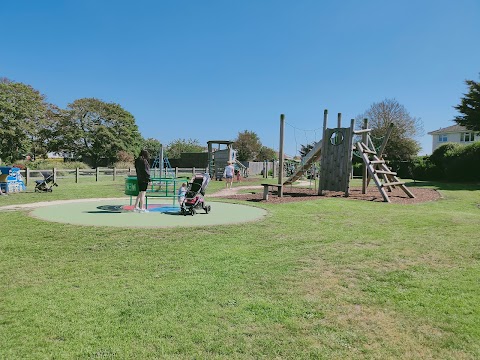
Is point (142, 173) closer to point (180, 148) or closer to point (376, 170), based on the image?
point (376, 170)

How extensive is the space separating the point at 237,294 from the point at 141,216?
5.85 m

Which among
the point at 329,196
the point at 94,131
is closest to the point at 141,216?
the point at 329,196

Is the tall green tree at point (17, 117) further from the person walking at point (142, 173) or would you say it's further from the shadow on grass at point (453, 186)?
the shadow on grass at point (453, 186)

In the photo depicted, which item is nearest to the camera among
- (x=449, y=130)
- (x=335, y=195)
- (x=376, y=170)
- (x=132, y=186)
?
(x=132, y=186)

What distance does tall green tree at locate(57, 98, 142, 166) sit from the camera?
163ft

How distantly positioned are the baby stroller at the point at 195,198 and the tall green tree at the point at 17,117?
37.6 m

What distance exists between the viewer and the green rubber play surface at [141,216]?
841 centimetres

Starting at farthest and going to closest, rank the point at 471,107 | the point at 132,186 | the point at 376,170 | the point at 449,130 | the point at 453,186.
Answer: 1. the point at 449,130
2. the point at 471,107
3. the point at 453,186
4. the point at 376,170
5. the point at 132,186

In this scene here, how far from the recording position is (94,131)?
50812 mm

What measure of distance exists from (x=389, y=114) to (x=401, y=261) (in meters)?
47.0

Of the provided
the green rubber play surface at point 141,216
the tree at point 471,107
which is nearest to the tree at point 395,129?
the tree at point 471,107

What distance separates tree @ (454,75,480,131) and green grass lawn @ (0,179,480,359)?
2401 centimetres

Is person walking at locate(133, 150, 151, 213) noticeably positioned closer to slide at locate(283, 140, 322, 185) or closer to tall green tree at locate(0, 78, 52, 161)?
slide at locate(283, 140, 322, 185)

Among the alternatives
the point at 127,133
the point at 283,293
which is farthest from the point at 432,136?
the point at 283,293
